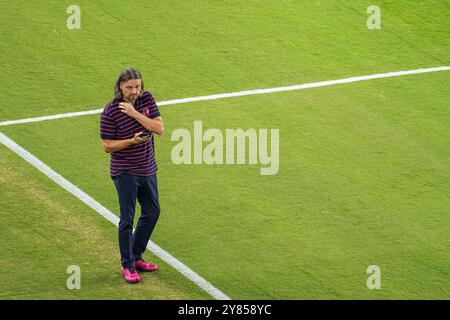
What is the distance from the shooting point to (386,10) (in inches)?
698

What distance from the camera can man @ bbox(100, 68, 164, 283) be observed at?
1085 cm

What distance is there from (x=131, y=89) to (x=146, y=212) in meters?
1.22

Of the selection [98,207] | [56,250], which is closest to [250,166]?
[98,207]

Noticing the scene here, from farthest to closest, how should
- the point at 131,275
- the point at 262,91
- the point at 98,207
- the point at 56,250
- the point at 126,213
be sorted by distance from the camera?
the point at 262,91, the point at 98,207, the point at 56,250, the point at 131,275, the point at 126,213

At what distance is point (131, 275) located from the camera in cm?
1124

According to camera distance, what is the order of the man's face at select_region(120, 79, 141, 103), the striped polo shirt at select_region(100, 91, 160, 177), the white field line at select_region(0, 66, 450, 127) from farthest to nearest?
the white field line at select_region(0, 66, 450, 127), the striped polo shirt at select_region(100, 91, 160, 177), the man's face at select_region(120, 79, 141, 103)

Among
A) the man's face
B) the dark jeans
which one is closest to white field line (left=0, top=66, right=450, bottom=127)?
the dark jeans

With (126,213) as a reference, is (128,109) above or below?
above

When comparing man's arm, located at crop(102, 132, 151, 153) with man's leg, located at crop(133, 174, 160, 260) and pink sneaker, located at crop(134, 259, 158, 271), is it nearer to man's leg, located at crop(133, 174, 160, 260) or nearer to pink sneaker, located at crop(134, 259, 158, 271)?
man's leg, located at crop(133, 174, 160, 260)

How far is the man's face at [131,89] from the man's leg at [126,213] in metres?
0.72

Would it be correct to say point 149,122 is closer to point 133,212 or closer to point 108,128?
point 108,128

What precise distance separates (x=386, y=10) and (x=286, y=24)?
163cm

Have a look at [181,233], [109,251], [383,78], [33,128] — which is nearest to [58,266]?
[109,251]

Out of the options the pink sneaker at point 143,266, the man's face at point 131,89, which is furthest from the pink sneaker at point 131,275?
the man's face at point 131,89
